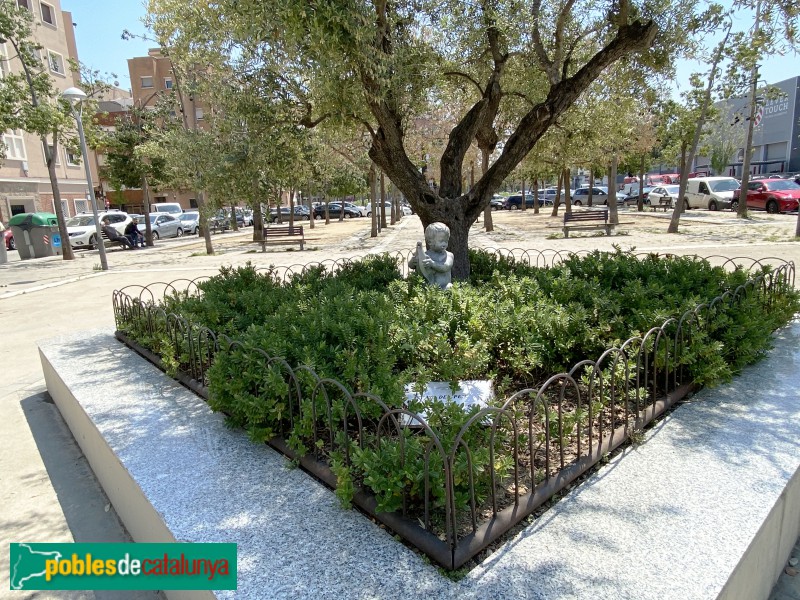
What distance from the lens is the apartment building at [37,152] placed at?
27.3 metres

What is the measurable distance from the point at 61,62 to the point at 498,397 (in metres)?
36.1

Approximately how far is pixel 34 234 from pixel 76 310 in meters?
13.6

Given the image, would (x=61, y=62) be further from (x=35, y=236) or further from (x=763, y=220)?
(x=763, y=220)

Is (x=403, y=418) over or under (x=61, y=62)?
under

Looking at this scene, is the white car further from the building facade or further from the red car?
the building facade

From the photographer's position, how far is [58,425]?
190 inches

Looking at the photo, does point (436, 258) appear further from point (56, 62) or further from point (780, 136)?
point (780, 136)

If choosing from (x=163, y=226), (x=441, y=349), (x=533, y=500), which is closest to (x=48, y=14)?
(x=163, y=226)

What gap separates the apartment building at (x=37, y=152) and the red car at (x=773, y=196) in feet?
112

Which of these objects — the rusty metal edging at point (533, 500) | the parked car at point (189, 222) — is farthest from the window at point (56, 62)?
the rusty metal edging at point (533, 500)

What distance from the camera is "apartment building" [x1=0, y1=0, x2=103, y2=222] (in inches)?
1073

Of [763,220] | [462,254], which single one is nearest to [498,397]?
[462,254]

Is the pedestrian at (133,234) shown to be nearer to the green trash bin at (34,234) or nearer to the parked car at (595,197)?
the green trash bin at (34,234)

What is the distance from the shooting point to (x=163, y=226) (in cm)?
2875
